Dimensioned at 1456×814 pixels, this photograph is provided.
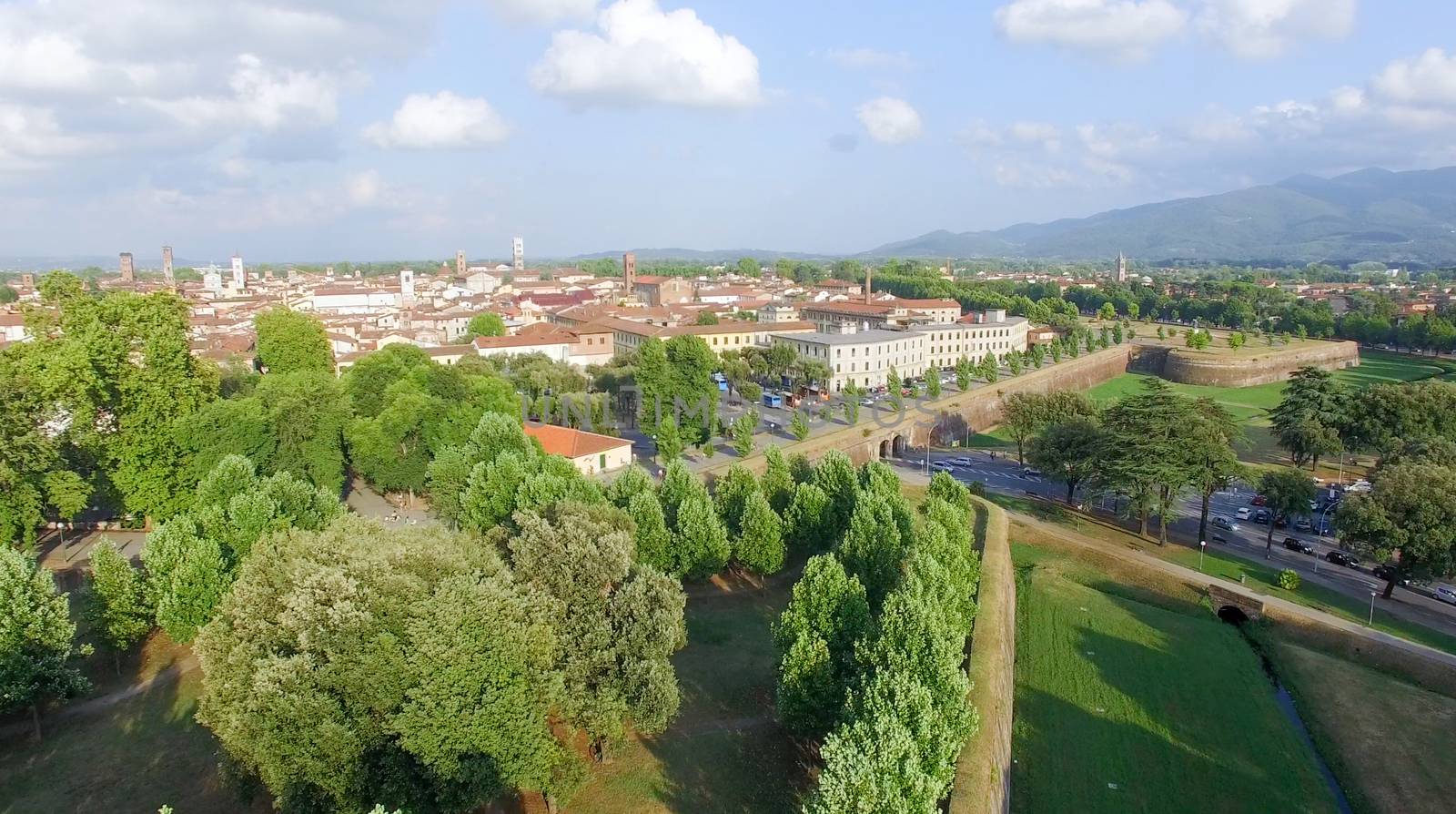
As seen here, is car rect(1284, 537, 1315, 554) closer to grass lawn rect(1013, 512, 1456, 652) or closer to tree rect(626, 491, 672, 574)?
grass lawn rect(1013, 512, 1456, 652)

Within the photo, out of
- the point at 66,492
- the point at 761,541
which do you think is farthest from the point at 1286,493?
the point at 66,492

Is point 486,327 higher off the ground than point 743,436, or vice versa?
point 486,327

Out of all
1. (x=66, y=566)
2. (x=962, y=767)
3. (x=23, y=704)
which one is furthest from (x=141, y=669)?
(x=962, y=767)

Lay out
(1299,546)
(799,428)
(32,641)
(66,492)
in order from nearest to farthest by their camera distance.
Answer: (32,641) → (66,492) → (1299,546) → (799,428)

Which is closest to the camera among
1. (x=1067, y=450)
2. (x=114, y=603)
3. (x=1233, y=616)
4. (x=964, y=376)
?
(x=114, y=603)

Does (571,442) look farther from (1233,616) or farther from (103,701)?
(1233,616)

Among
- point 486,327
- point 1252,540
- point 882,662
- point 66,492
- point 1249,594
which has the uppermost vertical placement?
point 486,327

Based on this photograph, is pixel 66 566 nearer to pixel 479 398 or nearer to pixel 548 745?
pixel 479 398
